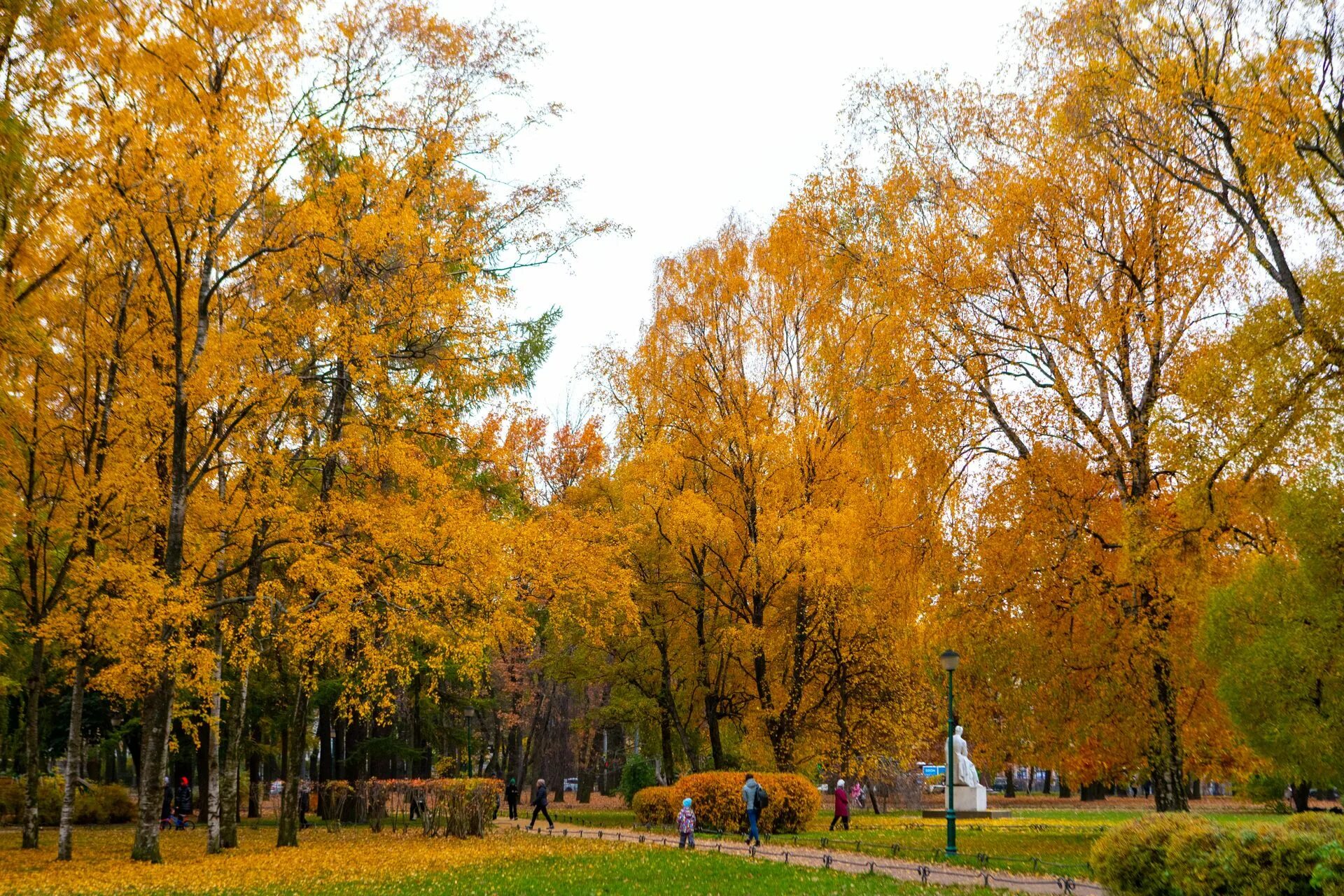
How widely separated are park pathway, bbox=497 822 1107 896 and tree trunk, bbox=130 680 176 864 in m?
9.14

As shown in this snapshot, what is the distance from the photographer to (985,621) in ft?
53.2

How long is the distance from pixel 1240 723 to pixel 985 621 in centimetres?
805

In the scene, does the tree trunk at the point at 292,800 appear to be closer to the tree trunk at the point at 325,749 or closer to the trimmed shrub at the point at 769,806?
the trimmed shrub at the point at 769,806

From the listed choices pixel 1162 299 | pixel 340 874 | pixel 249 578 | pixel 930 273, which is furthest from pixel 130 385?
pixel 1162 299

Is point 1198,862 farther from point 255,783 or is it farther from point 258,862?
point 255,783

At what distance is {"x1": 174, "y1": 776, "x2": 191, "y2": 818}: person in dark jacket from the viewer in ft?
94.2

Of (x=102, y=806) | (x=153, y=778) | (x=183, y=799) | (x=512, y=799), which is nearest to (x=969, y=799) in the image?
(x=512, y=799)

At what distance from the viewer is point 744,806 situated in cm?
2248

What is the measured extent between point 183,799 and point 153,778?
16680 millimetres

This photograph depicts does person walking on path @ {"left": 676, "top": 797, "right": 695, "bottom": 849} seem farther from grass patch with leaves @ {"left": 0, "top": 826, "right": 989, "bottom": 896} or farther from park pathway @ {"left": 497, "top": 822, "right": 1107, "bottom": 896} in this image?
grass patch with leaves @ {"left": 0, "top": 826, "right": 989, "bottom": 896}

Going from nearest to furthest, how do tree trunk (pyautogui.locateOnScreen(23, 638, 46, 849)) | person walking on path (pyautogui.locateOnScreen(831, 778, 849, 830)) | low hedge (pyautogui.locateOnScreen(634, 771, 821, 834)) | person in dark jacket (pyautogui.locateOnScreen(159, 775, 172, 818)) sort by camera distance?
tree trunk (pyautogui.locateOnScreen(23, 638, 46, 849)), low hedge (pyautogui.locateOnScreen(634, 771, 821, 834)), person walking on path (pyautogui.locateOnScreen(831, 778, 849, 830)), person in dark jacket (pyautogui.locateOnScreen(159, 775, 172, 818))

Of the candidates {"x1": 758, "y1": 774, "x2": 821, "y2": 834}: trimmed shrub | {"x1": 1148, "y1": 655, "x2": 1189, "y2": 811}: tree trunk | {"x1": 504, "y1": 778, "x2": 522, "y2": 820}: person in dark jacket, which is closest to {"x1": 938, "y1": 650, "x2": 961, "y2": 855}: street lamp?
{"x1": 1148, "y1": 655, "x2": 1189, "y2": 811}: tree trunk

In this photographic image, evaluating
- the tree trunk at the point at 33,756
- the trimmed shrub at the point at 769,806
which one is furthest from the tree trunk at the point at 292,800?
the trimmed shrub at the point at 769,806

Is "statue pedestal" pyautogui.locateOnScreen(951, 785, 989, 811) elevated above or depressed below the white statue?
below
